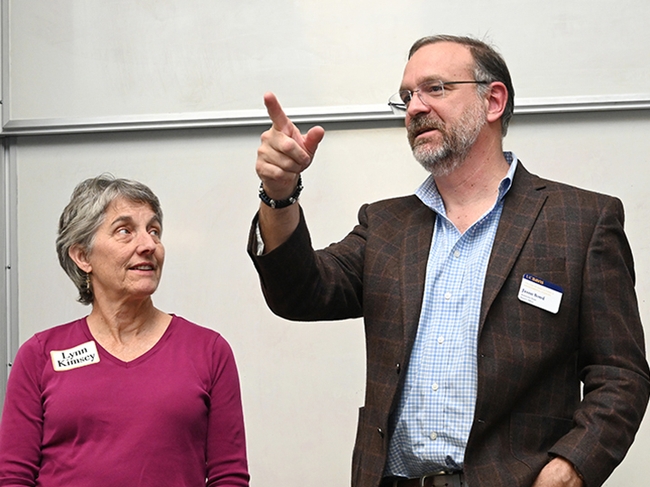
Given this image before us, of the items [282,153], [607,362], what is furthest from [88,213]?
[607,362]

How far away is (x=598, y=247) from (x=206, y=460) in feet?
3.72

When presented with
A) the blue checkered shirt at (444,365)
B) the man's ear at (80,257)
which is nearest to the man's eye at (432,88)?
the blue checkered shirt at (444,365)

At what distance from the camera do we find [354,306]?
2250mm

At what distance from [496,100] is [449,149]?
9.8 inches

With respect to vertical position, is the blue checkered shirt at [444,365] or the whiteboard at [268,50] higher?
the whiteboard at [268,50]

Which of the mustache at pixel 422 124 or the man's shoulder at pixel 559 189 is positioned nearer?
the man's shoulder at pixel 559 189

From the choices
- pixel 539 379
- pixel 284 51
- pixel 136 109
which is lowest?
pixel 539 379

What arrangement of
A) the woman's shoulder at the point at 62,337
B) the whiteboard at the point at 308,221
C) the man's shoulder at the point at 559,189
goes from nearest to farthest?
the man's shoulder at the point at 559,189, the woman's shoulder at the point at 62,337, the whiteboard at the point at 308,221

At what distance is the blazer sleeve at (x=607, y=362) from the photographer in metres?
1.88

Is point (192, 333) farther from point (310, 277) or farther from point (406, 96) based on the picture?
point (406, 96)

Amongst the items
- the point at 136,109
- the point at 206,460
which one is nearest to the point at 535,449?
the point at 206,460

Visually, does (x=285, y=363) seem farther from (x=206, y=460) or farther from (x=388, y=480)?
(x=388, y=480)

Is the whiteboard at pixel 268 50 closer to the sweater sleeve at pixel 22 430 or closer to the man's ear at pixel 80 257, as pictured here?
the man's ear at pixel 80 257

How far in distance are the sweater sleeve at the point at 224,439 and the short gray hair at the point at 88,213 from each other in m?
0.49
